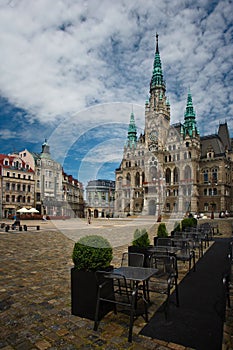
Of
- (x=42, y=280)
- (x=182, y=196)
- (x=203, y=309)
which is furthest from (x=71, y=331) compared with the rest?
(x=182, y=196)

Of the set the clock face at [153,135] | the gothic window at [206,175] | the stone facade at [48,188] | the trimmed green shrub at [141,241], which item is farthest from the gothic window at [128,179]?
the trimmed green shrub at [141,241]

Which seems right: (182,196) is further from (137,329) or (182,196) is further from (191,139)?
(137,329)

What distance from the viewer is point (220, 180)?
62.1 metres

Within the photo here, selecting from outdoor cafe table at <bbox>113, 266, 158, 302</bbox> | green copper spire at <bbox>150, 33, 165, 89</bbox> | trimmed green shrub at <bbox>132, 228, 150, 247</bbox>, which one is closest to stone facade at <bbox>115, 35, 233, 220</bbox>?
green copper spire at <bbox>150, 33, 165, 89</bbox>

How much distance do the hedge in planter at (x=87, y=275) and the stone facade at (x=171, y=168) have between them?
55530mm

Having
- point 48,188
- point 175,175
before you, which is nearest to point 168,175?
point 175,175

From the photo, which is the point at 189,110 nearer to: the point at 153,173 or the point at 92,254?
the point at 153,173

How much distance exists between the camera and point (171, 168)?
6862 cm

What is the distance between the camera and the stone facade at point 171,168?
63.4 meters

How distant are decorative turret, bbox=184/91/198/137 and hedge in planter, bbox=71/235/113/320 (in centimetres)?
6935

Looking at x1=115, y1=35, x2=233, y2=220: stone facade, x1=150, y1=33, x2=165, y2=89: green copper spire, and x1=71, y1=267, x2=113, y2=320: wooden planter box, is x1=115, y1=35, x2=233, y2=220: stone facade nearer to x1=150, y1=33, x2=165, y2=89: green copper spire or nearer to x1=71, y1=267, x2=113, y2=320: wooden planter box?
x1=150, y1=33, x2=165, y2=89: green copper spire

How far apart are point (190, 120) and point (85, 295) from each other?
75593mm

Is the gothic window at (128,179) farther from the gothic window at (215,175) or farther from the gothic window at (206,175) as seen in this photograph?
the gothic window at (215,175)

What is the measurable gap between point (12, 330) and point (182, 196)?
207ft
